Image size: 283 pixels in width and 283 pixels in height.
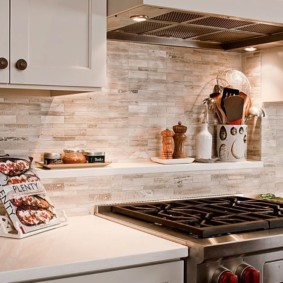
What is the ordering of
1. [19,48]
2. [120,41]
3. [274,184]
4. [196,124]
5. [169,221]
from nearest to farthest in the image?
[19,48]
[169,221]
[120,41]
[196,124]
[274,184]

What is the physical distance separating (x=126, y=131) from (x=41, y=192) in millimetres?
591

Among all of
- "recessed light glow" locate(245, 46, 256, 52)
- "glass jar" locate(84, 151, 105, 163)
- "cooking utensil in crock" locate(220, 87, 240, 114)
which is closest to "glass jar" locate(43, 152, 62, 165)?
"glass jar" locate(84, 151, 105, 163)

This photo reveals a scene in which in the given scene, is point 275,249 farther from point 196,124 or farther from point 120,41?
point 120,41

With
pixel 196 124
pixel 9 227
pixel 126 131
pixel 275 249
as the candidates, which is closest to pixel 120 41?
pixel 126 131

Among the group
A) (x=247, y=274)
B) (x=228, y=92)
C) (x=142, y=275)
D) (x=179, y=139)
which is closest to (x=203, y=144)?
(x=179, y=139)

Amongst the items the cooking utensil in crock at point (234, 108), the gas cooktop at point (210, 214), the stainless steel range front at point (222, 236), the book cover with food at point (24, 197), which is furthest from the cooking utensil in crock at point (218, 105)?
the book cover with food at point (24, 197)

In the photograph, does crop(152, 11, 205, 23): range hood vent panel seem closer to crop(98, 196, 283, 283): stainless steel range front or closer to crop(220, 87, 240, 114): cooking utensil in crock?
crop(220, 87, 240, 114): cooking utensil in crock

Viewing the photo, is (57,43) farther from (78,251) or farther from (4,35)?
(78,251)

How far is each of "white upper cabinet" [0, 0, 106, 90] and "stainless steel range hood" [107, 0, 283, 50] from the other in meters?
0.12

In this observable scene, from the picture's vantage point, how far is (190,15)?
2.30 m

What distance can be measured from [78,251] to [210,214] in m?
0.68

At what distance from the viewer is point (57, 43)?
2150mm

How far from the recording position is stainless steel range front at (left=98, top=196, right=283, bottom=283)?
1.95 metres

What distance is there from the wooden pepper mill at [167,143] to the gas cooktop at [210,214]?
229 millimetres
